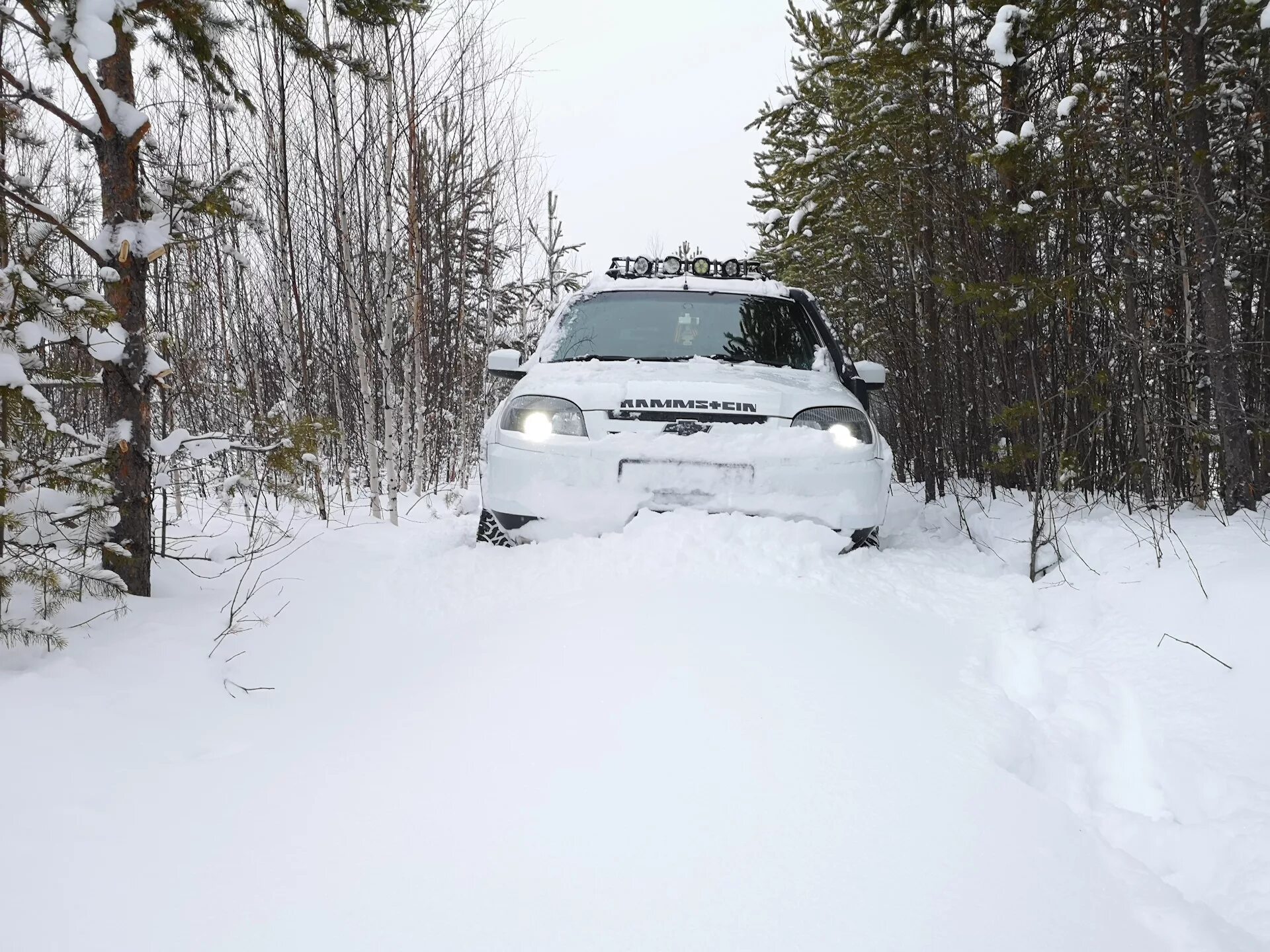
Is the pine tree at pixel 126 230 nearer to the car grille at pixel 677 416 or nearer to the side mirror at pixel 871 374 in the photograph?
the car grille at pixel 677 416

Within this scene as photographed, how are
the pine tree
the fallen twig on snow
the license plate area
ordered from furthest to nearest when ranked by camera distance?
the license plate area → the pine tree → the fallen twig on snow

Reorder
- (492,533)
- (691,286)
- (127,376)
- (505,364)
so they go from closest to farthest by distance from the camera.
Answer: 1. (127,376)
2. (492,533)
3. (505,364)
4. (691,286)

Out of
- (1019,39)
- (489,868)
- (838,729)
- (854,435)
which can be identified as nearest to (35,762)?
(489,868)

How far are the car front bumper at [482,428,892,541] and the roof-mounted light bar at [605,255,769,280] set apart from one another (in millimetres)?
2020

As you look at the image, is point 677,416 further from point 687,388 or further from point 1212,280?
point 1212,280

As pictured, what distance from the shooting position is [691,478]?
367 centimetres

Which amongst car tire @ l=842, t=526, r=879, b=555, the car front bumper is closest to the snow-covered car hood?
the car front bumper

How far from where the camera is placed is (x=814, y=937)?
1443 mm

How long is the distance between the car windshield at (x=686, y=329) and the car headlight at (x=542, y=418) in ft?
2.45

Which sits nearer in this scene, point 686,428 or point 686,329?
point 686,428

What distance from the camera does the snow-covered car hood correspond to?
152 inches

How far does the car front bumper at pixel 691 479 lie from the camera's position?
3670mm

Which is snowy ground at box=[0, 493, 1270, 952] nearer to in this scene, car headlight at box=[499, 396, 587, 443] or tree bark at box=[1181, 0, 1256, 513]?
car headlight at box=[499, 396, 587, 443]

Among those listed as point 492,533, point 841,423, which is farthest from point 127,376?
point 841,423
